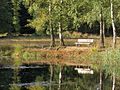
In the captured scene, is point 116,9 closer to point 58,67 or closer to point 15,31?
point 58,67

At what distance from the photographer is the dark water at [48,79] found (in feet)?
90.1

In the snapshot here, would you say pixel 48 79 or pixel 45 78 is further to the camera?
pixel 45 78

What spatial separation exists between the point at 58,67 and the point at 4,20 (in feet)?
155

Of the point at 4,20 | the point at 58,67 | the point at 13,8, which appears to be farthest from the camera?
the point at 13,8

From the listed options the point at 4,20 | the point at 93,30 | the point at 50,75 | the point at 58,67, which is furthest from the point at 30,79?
the point at 93,30

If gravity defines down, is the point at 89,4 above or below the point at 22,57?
above

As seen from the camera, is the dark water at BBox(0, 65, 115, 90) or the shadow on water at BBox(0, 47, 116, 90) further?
the shadow on water at BBox(0, 47, 116, 90)

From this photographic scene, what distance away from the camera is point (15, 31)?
93.9 meters

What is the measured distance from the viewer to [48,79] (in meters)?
31.9

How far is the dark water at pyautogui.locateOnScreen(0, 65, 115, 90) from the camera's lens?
90.1ft

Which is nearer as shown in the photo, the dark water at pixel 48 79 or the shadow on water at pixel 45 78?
the dark water at pixel 48 79

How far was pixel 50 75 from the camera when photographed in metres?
34.3

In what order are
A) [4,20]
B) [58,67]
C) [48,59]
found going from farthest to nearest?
[4,20], [48,59], [58,67]

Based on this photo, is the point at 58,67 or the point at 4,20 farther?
the point at 4,20
